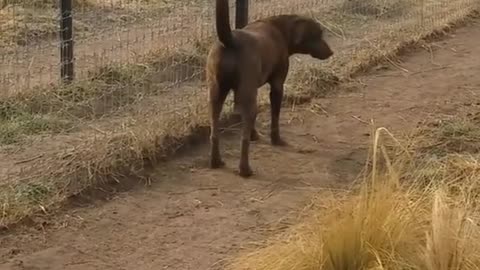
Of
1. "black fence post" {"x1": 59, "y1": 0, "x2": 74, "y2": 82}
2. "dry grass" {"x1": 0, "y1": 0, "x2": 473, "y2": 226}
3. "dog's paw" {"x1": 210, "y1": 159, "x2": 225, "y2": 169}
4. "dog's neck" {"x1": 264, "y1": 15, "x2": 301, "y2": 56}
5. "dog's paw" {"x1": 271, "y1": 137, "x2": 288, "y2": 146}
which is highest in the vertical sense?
"dog's neck" {"x1": 264, "y1": 15, "x2": 301, "y2": 56}

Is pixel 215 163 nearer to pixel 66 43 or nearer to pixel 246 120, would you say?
pixel 246 120

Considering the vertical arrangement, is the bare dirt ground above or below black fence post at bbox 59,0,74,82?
below

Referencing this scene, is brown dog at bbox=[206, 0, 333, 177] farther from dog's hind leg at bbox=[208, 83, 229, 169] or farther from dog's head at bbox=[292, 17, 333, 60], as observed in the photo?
dog's head at bbox=[292, 17, 333, 60]

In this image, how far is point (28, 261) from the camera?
5.35m

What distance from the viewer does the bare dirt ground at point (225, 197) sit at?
5492mm

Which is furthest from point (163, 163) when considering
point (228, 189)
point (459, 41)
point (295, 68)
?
point (459, 41)

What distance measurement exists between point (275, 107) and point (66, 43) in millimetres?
2107

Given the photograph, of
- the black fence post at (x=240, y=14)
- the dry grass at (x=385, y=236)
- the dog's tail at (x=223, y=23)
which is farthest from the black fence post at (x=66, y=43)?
the dry grass at (x=385, y=236)

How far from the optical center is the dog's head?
25.5 feet

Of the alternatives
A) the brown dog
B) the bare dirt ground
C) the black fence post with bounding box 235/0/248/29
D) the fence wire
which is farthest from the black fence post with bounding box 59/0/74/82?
the brown dog

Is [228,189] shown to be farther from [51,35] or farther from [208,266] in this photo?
[51,35]

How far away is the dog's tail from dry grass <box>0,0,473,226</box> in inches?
34.4

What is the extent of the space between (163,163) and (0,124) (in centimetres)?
140

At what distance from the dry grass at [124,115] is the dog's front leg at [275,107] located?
1.68 ft
